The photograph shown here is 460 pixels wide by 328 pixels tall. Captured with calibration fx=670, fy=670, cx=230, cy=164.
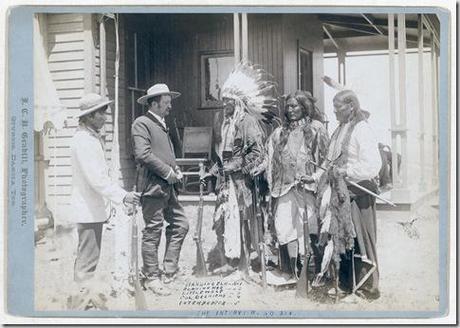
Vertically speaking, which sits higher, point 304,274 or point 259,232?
point 259,232

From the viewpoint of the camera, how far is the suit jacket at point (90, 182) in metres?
4.30

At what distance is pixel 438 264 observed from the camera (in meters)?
4.38

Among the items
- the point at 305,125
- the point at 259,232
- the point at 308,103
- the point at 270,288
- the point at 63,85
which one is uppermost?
the point at 63,85

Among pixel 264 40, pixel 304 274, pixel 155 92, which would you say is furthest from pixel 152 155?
pixel 304 274

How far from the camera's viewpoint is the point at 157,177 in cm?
428

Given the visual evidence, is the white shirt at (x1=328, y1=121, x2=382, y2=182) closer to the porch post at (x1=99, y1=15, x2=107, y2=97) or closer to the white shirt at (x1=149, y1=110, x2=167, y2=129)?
the white shirt at (x1=149, y1=110, x2=167, y2=129)

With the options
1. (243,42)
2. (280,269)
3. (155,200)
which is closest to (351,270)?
(280,269)

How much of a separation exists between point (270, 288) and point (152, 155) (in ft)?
3.78

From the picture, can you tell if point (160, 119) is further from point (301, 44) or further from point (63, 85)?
point (301, 44)

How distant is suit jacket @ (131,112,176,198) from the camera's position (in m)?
4.25

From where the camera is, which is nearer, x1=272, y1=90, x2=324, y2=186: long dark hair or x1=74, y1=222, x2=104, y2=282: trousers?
x1=272, y1=90, x2=324, y2=186: long dark hair

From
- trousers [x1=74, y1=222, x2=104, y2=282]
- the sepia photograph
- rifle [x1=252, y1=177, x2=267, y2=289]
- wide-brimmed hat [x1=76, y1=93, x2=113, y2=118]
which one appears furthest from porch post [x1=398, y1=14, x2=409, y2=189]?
trousers [x1=74, y1=222, x2=104, y2=282]

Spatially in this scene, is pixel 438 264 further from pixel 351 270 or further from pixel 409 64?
pixel 409 64

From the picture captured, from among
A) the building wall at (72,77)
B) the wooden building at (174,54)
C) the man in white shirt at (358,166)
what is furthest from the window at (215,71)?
the man in white shirt at (358,166)
